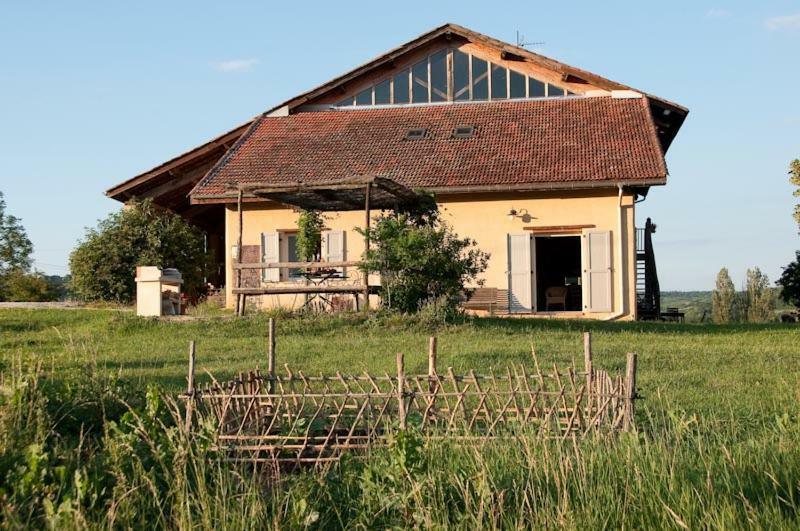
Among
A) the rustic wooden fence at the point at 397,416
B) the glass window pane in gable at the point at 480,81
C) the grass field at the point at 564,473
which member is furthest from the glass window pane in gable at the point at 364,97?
the rustic wooden fence at the point at 397,416

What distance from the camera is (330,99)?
87.7 ft

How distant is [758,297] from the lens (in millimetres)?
28906

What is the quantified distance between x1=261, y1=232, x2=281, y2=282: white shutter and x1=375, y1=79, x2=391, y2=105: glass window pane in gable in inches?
198

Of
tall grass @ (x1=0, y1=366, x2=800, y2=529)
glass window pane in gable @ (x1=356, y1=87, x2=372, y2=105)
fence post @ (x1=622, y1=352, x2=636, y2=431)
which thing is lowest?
tall grass @ (x1=0, y1=366, x2=800, y2=529)

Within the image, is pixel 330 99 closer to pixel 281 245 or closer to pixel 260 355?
pixel 281 245

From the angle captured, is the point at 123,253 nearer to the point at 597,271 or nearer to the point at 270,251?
the point at 270,251

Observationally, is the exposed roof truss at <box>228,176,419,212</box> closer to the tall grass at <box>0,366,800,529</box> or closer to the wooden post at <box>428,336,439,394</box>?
the wooden post at <box>428,336,439,394</box>

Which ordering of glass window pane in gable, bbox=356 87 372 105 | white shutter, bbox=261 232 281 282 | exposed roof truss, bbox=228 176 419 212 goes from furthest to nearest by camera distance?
glass window pane in gable, bbox=356 87 372 105, white shutter, bbox=261 232 281 282, exposed roof truss, bbox=228 176 419 212

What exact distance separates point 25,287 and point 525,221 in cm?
1610

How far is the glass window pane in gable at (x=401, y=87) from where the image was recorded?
26.2 m

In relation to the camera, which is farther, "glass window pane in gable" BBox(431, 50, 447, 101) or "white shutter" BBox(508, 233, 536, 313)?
"glass window pane in gable" BBox(431, 50, 447, 101)

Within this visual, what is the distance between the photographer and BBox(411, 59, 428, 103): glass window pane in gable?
26009mm

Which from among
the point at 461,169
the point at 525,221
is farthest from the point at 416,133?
the point at 525,221

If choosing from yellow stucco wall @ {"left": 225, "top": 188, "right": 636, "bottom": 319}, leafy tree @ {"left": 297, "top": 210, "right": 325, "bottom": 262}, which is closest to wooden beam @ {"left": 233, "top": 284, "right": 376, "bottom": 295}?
leafy tree @ {"left": 297, "top": 210, "right": 325, "bottom": 262}
